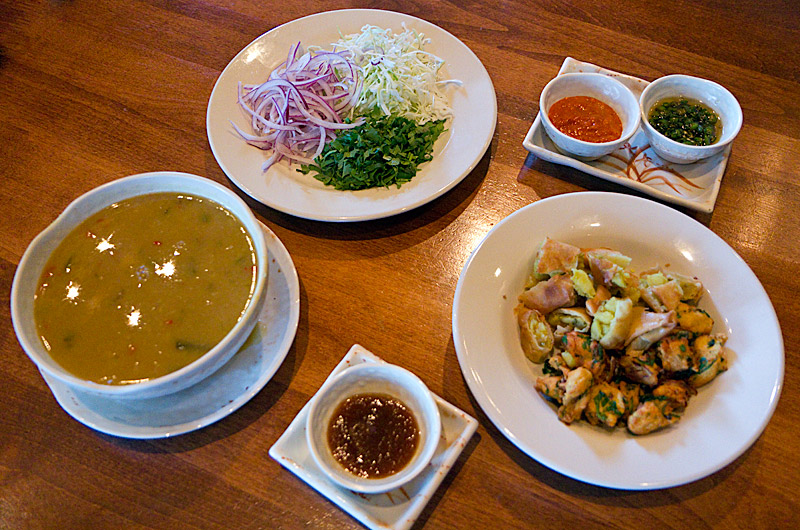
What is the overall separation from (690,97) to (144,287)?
2.36 metres

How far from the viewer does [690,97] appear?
236 cm

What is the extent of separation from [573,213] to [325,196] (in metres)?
0.97

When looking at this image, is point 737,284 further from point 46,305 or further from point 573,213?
point 46,305

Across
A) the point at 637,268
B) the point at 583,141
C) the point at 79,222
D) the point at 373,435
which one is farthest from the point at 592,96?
the point at 79,222

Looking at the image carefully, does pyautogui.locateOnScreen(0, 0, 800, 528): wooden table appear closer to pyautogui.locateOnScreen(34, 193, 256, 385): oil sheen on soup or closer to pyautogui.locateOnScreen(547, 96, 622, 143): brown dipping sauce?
pyautogui.locateOnScreen(547, 96, 622, 143): brown dipping sauce

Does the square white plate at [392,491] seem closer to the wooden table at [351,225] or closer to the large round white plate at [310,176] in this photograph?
the wooden table at [351,225]

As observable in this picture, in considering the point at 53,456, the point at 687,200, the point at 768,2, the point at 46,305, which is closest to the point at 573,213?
the point at 687,200

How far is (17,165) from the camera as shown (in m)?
2.38

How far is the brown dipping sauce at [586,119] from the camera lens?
7.43 ft

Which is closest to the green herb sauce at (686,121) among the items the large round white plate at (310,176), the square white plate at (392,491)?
the large round white plate at (310,176)

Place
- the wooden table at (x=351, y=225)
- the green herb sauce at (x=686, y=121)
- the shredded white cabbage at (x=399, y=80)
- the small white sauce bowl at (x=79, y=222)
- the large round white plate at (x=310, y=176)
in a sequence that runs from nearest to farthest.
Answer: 1. the small white sauce bowl at (x=79, y=222)
2. the wooden table at (x=351, y=225)
3. the large round white plate at (x=310, y=176)
4. the green herb sauce at (x=686, y=121)
5. the shredded white cabbage at (x=399, y=80)

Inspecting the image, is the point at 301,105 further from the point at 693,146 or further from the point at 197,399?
Answer: the point at 693,146

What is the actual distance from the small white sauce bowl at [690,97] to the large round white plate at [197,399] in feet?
5.40

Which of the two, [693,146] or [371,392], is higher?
[693,146]
